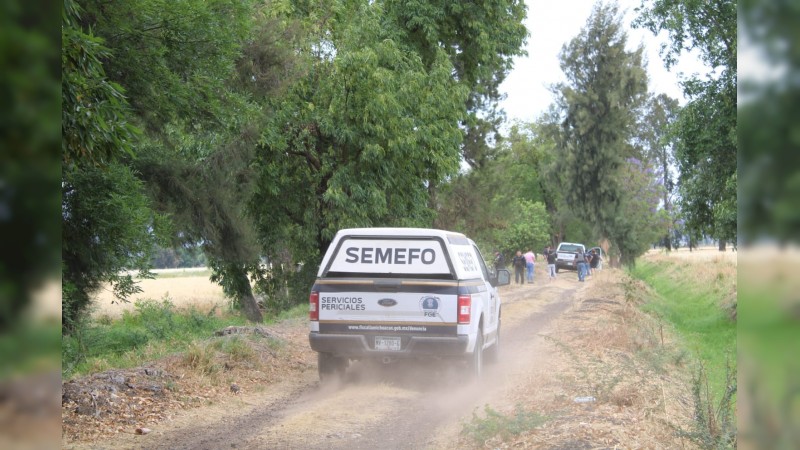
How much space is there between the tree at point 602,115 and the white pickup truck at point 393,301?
149ft

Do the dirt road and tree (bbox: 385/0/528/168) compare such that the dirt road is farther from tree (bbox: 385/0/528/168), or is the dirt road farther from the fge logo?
tree (bbox: 385/0/528/168)

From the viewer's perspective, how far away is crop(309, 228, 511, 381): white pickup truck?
34.7 feet

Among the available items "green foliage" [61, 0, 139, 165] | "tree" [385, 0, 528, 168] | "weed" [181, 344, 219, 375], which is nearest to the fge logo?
"weed" [181, 344, 219, 375]

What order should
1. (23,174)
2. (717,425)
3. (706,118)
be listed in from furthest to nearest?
(706,118), (717,425), (23,174)

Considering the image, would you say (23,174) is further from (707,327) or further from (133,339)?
(707,327)

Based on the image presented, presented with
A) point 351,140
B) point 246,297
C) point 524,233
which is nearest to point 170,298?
point 246,297

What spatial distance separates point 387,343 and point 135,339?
35.3 feet

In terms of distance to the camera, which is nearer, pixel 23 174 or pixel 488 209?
pixel 23 174

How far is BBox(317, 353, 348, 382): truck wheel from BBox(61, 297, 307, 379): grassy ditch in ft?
6.51

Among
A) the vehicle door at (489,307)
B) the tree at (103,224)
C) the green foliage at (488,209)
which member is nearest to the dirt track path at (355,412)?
the vehicle door at (489,307)

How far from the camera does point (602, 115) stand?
5616 centimetres

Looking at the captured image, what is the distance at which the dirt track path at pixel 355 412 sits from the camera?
8.23 meters

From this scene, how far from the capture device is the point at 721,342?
2036cm

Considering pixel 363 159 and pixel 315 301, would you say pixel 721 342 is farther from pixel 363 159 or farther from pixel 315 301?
pixel 315 301
